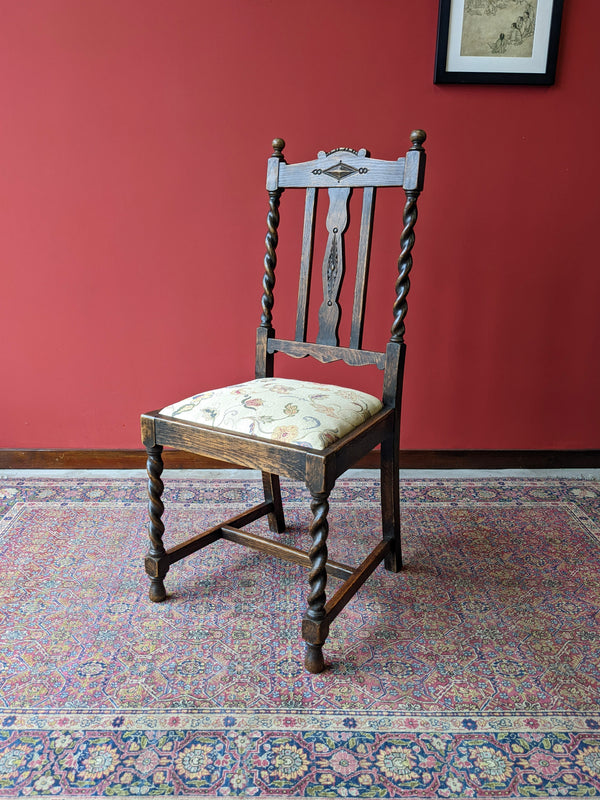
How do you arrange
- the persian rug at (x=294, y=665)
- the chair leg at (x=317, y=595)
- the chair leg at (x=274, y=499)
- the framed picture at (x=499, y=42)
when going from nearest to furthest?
1. the persian rug at (x=294, y=665)
2. the chair leg at (x=317, y=595)
3. the chair leg at (x=274, y=499)
4. the framed picture at (x=499, y=42)

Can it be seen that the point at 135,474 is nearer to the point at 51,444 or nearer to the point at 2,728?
the point at 51,444

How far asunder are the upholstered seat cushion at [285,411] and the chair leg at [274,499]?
45 cm

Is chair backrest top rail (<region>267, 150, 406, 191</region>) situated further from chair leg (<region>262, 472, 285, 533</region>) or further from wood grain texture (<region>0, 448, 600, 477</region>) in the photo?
wood grain texture (<region>0, 448, 600, 477</region>)

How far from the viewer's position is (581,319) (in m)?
2.47

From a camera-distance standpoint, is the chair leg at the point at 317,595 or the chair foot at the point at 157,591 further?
the chair foot at the point at 157,591

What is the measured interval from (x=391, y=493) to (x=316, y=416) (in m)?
0.45

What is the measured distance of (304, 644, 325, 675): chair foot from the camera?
4.46 ft

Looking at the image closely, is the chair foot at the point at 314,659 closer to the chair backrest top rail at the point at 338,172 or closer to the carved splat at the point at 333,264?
the carved splat at the point at 333,264

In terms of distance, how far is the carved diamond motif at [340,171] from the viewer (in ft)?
5.35

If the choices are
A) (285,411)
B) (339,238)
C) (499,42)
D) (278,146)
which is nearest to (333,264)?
(339,238)

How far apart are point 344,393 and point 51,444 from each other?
1.59 m

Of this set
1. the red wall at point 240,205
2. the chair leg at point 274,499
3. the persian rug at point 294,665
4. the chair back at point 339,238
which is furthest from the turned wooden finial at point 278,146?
the persian rug at point 294,665

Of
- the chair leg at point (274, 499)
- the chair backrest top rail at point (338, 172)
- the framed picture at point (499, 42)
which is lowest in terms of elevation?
the chair leg at point (274, 499)

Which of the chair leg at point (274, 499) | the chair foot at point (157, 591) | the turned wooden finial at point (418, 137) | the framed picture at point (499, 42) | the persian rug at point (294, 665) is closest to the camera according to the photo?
the persian rug at point (294, 665)
